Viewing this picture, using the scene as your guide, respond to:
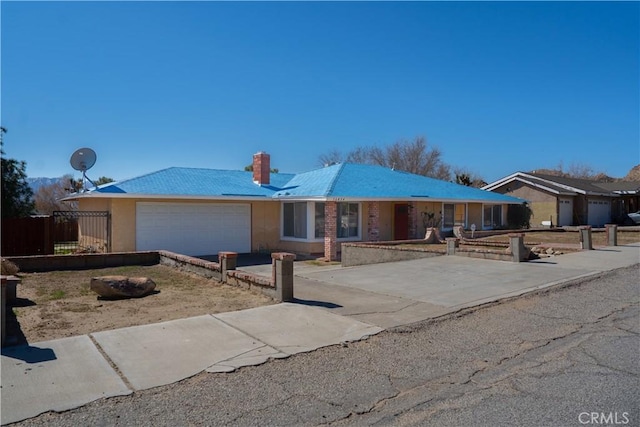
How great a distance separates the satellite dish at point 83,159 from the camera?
18473 millimetres

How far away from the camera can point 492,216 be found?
29953 millimetres

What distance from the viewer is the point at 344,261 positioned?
17312 mm

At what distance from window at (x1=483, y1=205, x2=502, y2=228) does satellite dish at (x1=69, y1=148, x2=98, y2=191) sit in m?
21.9

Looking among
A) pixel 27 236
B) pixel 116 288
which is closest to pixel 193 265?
pixel 116 288

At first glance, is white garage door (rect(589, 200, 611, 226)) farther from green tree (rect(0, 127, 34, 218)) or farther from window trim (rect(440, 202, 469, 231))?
green tree (rect(0, 127, 34, 218))

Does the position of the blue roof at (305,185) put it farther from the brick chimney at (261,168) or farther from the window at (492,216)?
the window at (492,216)

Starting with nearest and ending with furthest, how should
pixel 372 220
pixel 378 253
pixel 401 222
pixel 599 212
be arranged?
1. pixel 378 253
2. pixel 372 220
3. pixel 401 222
4. pixel 599 212

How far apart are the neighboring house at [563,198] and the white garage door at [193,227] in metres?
24.6

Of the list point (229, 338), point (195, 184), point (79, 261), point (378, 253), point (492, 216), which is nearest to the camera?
point (229, 338)

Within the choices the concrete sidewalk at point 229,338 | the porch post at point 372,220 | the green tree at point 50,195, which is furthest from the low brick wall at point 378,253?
the green tree at point 50,195

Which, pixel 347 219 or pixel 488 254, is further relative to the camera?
pixel 347 219

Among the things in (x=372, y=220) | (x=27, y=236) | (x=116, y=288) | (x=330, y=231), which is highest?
(x=372, y=220)

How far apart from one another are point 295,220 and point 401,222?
5361 mm

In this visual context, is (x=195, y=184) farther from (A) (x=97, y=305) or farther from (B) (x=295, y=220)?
(A) (x=97, y=305)
